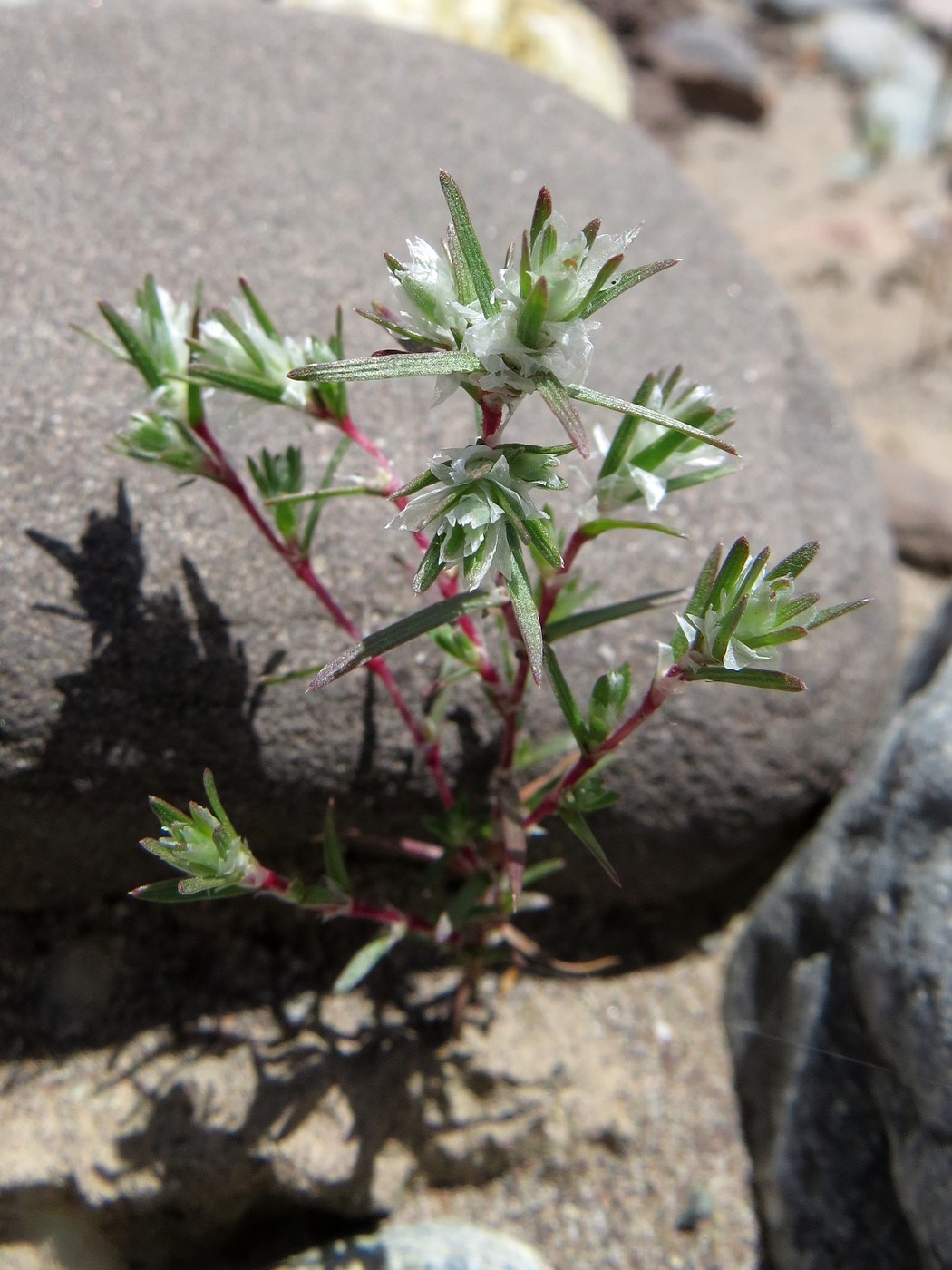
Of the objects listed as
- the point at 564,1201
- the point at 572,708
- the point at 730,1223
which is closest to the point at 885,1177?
the point at 730,1223

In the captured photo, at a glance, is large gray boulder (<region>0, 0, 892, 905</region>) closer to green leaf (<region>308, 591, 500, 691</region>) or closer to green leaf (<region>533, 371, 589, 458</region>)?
green leaf (<region>308, 591, 500, 691</region>)

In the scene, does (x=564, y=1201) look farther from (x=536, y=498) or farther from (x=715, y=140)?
(x=715, y=140)

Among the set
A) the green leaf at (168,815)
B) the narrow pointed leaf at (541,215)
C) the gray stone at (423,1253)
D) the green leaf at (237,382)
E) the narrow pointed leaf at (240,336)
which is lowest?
the gray stone at (423,1253)

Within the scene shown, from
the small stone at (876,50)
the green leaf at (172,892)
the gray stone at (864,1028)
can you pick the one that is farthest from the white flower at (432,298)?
the small stone at (876,50)

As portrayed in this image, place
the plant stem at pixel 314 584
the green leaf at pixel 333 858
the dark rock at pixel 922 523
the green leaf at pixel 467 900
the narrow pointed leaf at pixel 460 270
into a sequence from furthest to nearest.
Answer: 1. the dark rock at pixel 922 523
2. the green leaf at pixel 467 900
3. the green leaf at pixel 333 858
4. the plant stem at pixel 314 584
5. the narrow pointed leaf at pixel 460 270

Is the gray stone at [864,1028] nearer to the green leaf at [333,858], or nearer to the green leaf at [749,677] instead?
the green leaf at [749,677]

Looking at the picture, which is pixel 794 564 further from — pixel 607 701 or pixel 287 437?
pixel 287 437

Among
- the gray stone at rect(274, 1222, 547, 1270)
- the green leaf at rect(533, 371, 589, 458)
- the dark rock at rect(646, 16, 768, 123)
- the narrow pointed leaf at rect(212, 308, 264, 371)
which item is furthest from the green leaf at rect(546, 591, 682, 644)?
the dark rock at rect(646, 16, 768, 123)

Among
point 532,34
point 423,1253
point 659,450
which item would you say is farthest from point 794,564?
point 532,34
